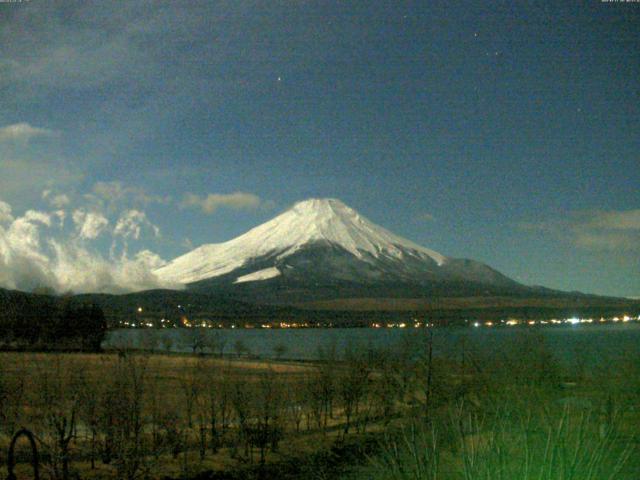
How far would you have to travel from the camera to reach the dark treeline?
214 feet

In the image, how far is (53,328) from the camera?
6694cm

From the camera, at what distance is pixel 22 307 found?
77.1 metres

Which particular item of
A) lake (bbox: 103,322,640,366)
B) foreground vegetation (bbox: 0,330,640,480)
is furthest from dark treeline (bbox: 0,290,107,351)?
foreground vegetation (bbox: 0,330,640,480)

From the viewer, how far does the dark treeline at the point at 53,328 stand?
214ft

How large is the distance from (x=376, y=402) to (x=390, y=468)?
24166 millimetres

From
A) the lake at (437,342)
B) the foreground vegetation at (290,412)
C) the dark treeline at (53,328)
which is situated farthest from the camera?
the dark treeline at (53,328)

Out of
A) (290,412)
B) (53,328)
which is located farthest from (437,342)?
(53,328)

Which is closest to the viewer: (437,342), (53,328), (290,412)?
(290,412)

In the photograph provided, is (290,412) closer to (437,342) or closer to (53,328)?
(437,342)

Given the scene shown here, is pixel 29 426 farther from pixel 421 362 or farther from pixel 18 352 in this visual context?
pixel 18 352

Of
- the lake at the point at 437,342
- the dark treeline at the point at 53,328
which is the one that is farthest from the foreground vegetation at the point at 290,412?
the dark treeline at the point at 53,328

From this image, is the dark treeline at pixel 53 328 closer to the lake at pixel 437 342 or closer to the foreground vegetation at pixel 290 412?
the lake at pixel 437 342

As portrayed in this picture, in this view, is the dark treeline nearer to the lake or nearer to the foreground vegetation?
the lake

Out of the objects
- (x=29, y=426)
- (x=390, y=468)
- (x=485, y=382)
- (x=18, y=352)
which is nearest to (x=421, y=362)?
(x=485, y=382)
